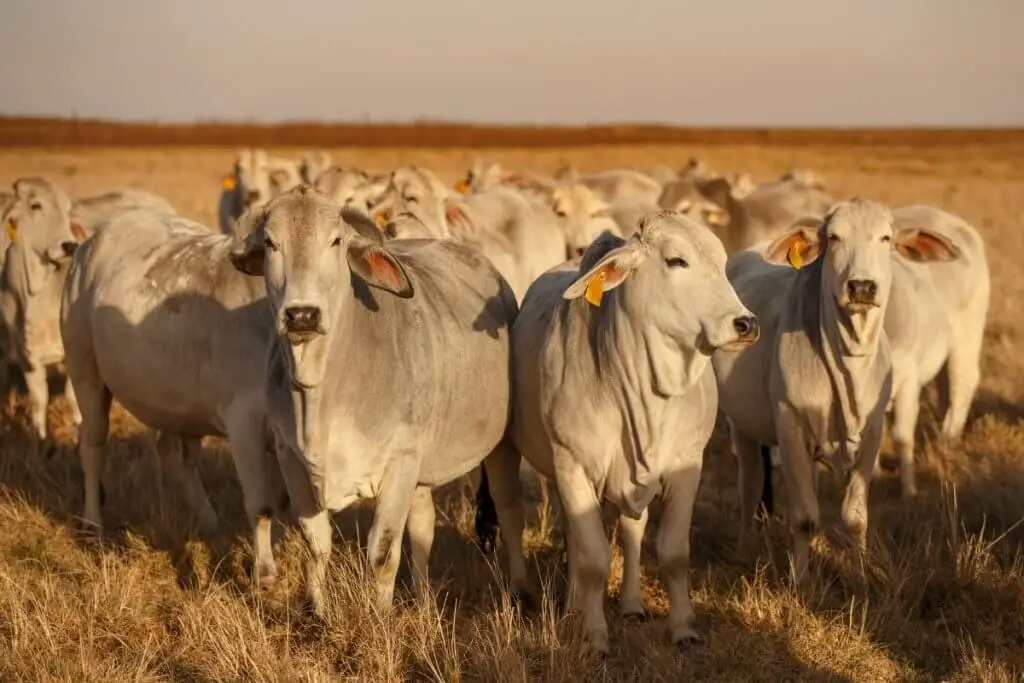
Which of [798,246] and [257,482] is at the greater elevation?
[798,246]

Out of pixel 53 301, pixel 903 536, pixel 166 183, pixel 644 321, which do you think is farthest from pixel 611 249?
pixel 166 183

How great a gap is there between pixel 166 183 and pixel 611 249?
39.2 meters

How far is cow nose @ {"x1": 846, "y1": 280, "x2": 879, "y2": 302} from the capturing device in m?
7.14

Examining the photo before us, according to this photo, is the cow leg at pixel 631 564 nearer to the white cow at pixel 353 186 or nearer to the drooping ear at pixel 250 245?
the drooping ear at pixel 250 245

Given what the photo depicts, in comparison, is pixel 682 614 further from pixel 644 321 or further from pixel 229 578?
pixel 229 578

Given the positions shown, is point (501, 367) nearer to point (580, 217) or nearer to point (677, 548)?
point (677, 548)

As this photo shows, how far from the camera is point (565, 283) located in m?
7.28

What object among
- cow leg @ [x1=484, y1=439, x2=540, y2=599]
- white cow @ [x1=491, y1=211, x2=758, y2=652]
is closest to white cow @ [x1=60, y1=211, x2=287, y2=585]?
cow leg @ [x1=484, y1=439, x2=540, y2=599]

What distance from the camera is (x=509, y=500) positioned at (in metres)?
7.58

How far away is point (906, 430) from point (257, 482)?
435 cm

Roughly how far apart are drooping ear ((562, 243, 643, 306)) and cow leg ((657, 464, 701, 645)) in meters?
0.92

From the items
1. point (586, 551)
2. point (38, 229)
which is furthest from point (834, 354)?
point (38, 229)

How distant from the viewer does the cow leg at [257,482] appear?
23.7 feet

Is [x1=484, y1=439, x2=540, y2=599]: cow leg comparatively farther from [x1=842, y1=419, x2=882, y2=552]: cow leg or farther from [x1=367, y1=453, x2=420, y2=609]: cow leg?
[x1=842, y1=419, x2=882, y2=552]: cow leg
